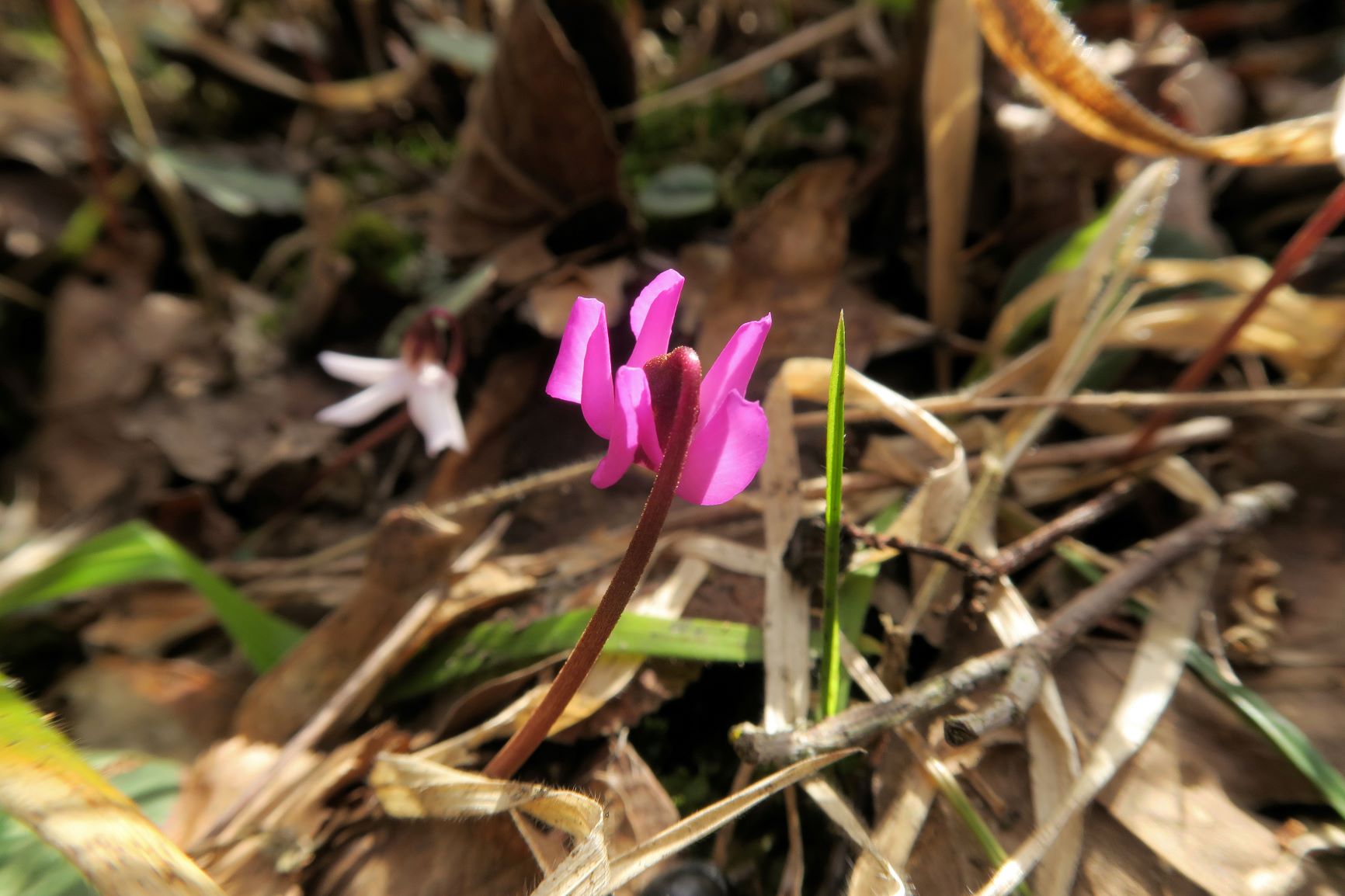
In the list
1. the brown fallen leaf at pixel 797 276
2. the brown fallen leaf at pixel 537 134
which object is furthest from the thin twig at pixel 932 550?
the brown fallen leaf at pixel 537 134

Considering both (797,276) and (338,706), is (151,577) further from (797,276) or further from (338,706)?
(797,276)

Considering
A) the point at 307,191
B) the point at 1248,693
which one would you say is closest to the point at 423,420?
the point at 307,191

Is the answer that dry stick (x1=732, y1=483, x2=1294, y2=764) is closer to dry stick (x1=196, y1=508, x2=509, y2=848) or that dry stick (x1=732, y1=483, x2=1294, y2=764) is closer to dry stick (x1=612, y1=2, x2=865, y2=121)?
dry stick (x1=196, y1=508, x2=509, y2=848)

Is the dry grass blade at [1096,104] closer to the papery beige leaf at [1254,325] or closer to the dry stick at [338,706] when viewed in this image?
the papery beige leaf at [1254,325]

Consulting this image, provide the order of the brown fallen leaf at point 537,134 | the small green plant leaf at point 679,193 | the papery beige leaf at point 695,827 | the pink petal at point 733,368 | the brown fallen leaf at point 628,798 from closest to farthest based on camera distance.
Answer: the pink petal at point 733,368
the papery beige leaf at point 695,827
the brown fallen leaf at point 628,798
the brown fallen leaf at point 537,134
the small green plant leaf at point 679,193

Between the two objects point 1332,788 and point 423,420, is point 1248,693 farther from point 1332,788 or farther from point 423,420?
point 423,420

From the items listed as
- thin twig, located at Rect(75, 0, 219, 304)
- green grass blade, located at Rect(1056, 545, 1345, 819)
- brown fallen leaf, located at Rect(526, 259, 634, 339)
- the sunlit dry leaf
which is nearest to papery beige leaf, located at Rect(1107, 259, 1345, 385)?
green grass blade, located at Rect(1056, 545, 1345, 819)

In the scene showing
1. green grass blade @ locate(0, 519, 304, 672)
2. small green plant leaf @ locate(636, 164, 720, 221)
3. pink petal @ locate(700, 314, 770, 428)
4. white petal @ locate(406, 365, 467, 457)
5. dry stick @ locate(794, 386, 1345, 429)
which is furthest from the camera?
small green plant leaf @ locate(636, 164, 720, 221)
